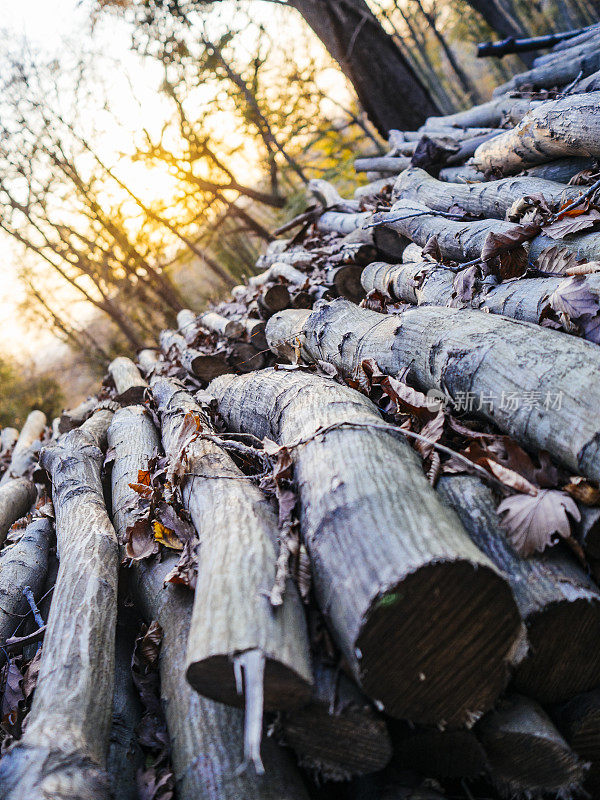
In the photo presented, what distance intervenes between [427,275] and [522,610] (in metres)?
2.47

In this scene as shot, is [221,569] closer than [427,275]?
Yes

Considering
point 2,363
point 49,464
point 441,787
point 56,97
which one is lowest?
point 441,787

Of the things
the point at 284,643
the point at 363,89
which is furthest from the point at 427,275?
the point at 363,89

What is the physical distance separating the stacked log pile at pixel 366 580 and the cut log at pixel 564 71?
2.80 meters

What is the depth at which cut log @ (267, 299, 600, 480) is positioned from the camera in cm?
173

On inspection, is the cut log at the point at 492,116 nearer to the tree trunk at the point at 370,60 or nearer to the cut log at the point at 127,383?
the tree trunk at the point at 370,60

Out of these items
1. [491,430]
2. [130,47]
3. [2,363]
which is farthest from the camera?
[2,363]

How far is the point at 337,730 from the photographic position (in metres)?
1.46

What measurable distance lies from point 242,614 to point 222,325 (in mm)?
4959

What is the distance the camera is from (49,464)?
3.98m

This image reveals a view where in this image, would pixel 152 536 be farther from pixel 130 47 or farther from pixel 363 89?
pixel 130 47

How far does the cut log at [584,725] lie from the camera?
1578mm

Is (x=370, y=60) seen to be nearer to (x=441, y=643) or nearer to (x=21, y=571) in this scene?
(x=21, y=571)

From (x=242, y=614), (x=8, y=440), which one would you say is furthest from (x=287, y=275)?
(x=8, y=440)
